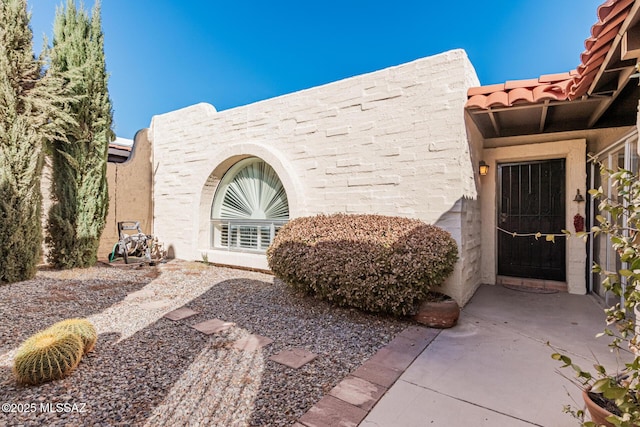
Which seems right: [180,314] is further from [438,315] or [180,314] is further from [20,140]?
[20,140]

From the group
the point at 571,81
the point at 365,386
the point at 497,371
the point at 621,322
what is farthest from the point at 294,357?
the point at 571,81

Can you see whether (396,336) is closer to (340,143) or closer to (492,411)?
(492,411)

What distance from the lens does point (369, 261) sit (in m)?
4.42

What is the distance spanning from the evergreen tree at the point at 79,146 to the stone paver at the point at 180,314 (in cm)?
458

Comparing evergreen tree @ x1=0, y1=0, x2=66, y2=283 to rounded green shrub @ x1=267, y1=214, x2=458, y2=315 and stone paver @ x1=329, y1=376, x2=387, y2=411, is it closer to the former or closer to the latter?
rounded green shrub @ x1=267, y1=214, x2=458, y2=315

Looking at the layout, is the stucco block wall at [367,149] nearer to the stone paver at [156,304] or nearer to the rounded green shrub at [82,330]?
the stone paver at [156,304]

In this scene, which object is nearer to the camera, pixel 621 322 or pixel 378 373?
pixel 621 322

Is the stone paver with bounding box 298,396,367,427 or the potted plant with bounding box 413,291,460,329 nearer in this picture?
the stone paver with bounding box 298,396,367,427

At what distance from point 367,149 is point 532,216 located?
398 cm

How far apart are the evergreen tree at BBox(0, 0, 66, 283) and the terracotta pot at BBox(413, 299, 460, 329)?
24.3 ft

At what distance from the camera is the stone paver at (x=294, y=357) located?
128 inches

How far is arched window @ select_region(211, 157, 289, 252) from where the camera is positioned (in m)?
7.80

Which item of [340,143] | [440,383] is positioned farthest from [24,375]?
[340,143]

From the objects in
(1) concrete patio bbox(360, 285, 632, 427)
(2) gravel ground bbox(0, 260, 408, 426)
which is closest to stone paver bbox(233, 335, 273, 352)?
(2) gravel ground bbox(0, 260, 408, 426)
